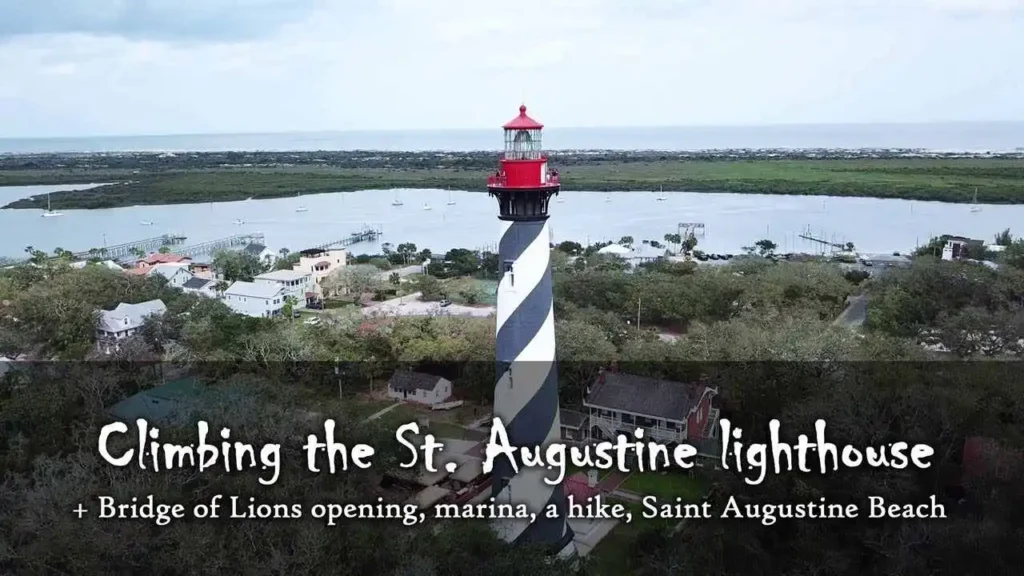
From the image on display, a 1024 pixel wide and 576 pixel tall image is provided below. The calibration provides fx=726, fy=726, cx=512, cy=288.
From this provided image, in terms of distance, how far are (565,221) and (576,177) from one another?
34704 mm

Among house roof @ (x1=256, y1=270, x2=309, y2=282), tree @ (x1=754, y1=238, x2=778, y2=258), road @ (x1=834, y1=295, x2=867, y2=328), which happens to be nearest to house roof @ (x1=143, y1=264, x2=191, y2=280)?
house roof @ (x1=256, y1=270, x2=309, y2=282)

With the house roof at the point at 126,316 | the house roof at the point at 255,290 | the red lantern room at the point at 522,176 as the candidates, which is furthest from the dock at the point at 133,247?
the red lantern room at the point at 522,176

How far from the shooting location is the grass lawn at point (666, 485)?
48.6 feet

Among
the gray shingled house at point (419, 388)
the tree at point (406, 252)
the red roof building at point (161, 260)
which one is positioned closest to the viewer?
the gray shingled house at point (419, 388)

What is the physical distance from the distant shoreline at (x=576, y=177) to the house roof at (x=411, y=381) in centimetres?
6485

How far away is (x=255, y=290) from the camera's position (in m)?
33.3

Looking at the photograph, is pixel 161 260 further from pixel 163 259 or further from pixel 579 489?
pixel 579 489

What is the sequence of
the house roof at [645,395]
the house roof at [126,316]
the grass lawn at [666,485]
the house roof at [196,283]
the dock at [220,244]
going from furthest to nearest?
the dock at [220,244] < the house roof at [196,283] < the house roof at [126,316] < the house roof at [645,395] < the grass lawn at [666,485]

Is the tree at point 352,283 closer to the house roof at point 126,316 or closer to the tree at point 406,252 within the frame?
the house roof at point 126,316

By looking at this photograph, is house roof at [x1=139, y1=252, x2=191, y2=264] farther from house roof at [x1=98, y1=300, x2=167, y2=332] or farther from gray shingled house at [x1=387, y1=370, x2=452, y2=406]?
gray shingled house at [x1=387, y1=370, x2=452, y2=406]

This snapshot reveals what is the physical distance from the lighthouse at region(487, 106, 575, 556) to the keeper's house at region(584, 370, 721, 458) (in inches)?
259

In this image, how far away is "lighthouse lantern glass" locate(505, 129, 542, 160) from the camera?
9.46 m

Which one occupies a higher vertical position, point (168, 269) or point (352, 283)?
point (168, 269)

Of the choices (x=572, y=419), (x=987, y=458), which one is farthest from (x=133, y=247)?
(x=987, y=458)
